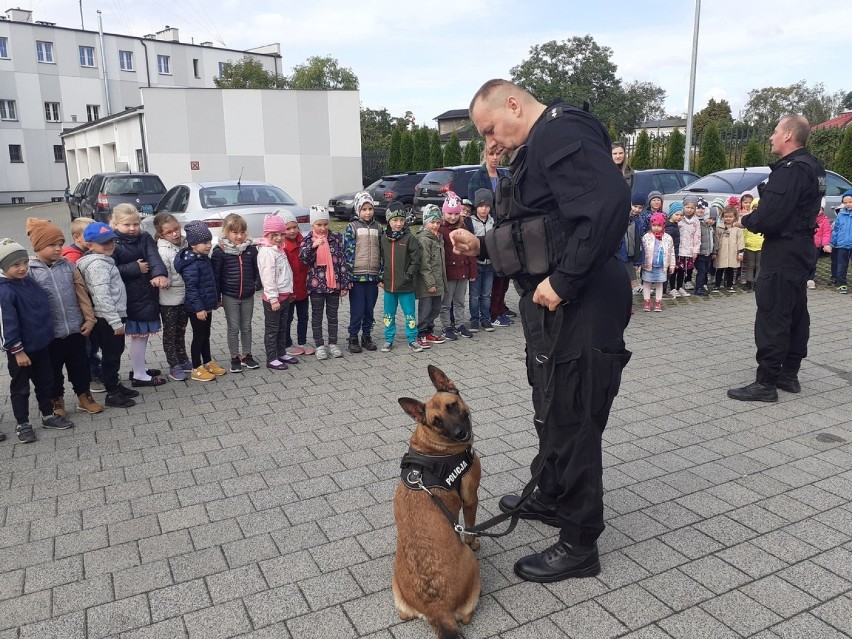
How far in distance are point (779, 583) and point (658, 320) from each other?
6268mm

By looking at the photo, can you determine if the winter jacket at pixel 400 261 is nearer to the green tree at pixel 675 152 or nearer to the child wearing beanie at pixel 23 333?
the child wearing beanie at pixel 23 333

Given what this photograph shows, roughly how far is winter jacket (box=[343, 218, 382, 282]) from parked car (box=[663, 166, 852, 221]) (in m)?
8.31

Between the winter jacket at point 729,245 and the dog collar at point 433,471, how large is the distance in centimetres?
912

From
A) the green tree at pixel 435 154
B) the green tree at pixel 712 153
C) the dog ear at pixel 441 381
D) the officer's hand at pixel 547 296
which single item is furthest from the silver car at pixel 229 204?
the green tree at pixel 435 154

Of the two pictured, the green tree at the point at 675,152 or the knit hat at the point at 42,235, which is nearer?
the knit hat at the point at 42,235

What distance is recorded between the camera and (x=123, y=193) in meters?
18.2

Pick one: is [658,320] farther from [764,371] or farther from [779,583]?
[779,583]

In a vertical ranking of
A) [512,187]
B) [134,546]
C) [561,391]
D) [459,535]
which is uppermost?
[512,187]

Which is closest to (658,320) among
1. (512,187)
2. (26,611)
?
(512,187)

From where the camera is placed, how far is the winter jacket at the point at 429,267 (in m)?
7.70

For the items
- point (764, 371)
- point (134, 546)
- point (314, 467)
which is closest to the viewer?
point (134, 546)

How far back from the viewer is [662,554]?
3434mm

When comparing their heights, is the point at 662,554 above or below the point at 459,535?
below

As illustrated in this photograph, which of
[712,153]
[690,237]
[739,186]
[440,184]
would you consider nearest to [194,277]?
[690,237]
